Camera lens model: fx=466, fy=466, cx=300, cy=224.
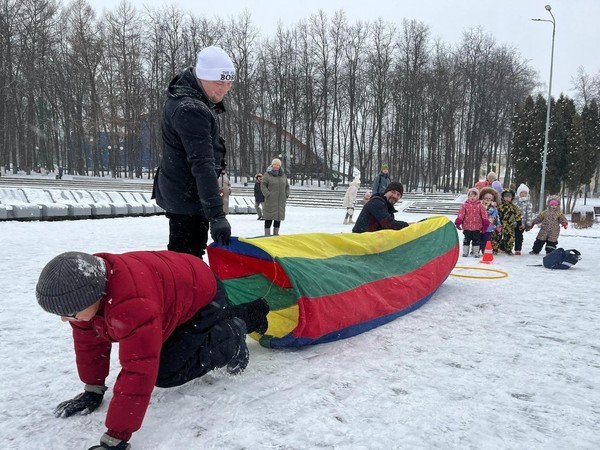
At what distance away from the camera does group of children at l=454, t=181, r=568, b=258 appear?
309 inches

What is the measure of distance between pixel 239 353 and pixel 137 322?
86cm

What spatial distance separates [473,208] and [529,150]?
20985mm

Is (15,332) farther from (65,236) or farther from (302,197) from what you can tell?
(302,197)

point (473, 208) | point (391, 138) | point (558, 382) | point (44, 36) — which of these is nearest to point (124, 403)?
point (558, 382)

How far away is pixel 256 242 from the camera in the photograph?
10.5 ft

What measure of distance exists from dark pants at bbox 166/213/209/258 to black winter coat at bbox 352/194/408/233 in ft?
8.87

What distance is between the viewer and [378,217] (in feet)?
17.3

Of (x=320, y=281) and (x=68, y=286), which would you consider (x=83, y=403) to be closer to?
(x=68, y=286)

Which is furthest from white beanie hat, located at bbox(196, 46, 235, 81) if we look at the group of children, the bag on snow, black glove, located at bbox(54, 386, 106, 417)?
the bag on snow

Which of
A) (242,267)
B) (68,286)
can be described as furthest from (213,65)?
(68,286)

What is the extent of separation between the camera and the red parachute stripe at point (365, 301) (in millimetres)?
2973

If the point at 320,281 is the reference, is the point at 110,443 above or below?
below

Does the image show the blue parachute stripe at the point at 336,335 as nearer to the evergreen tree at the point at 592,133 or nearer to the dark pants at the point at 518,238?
the dark pants at the point at 518,238

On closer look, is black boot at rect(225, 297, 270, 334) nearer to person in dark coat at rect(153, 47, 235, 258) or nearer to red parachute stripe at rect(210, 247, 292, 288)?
red parachute stripe at rect(210, 247, 292, 288)
